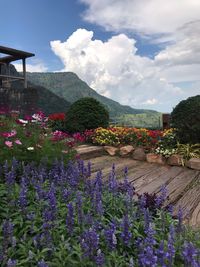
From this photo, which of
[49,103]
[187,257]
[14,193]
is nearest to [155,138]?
[14,193]

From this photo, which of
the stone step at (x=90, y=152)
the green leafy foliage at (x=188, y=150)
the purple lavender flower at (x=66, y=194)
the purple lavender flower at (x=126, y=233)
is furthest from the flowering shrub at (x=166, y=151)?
the purple lavender flower at (x=126, y=233)

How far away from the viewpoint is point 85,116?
1138 centimetres

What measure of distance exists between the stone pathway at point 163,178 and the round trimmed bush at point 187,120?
1411 millimetres

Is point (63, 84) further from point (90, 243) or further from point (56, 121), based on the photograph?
point (90, 243)

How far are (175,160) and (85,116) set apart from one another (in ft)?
13.5

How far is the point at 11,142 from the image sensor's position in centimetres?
494

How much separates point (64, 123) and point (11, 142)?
23.4 feet

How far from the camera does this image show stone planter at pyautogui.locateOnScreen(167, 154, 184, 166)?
26.9 feet

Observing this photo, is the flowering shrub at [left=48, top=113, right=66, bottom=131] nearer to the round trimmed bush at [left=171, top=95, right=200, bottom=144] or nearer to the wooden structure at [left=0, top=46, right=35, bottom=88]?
the round trimmed bush at [left=171, top=95, right=200, bottom=144]

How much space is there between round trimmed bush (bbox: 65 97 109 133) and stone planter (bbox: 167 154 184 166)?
3.88 meters

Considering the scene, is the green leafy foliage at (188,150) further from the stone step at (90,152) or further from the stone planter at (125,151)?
the stone step at (90,152)

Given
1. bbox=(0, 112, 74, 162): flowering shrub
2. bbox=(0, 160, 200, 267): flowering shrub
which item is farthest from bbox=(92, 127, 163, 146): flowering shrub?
bbox=(0, 160, 200, 267): flowering shrub

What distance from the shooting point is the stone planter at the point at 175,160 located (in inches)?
323

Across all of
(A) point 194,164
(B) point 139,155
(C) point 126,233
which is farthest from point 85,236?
(B) point 139,155
